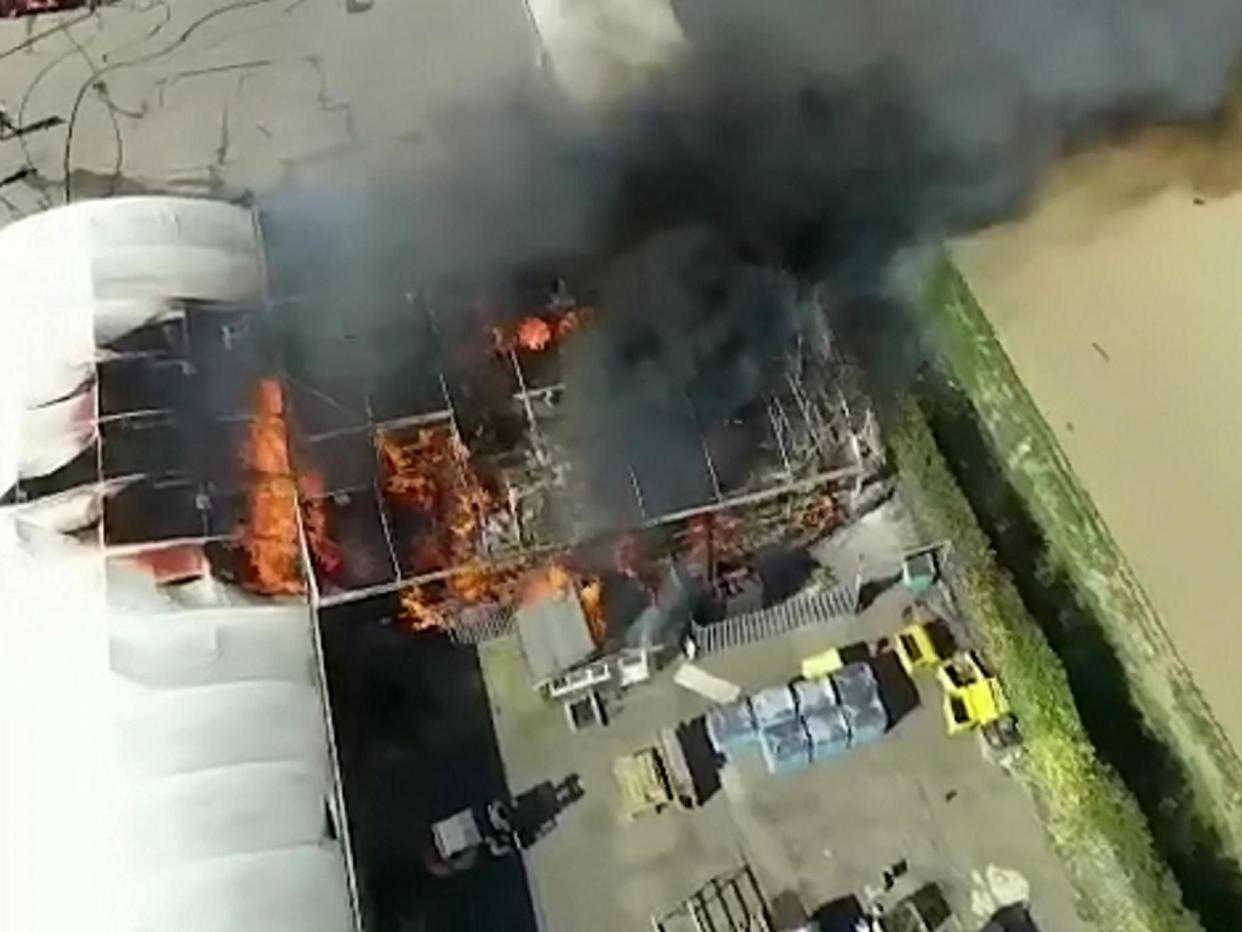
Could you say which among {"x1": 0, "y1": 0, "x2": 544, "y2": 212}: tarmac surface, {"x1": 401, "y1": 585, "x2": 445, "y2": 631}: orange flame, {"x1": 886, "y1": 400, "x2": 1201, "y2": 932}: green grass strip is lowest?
{"x1": 886, "y1": 400, "x2": 1201, "y2": 932}: green grass strip

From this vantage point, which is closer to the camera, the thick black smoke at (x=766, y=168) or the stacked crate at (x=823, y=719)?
the stacked crate at (x=823, y=719)

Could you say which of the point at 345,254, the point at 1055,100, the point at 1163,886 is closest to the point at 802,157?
the point at 1055,100

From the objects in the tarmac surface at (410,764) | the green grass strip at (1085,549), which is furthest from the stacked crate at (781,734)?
the green grass strip at (1085,549)

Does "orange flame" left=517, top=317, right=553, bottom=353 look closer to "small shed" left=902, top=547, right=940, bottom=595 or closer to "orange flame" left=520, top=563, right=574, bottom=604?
"orange flame" left=520, top=563, right=574, bottom=604

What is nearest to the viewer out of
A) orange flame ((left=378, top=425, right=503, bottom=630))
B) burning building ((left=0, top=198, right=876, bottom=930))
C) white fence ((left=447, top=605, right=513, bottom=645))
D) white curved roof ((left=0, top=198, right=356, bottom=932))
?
white curved roof ((left=0, top=198, right=356, bottom=932))

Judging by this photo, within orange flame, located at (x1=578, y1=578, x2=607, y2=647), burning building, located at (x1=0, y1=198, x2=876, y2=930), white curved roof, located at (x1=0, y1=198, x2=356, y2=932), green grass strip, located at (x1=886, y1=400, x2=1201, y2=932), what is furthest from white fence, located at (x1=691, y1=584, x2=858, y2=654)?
white curved roof, located at (x1=0, y1=198, x2=356, y2=932)

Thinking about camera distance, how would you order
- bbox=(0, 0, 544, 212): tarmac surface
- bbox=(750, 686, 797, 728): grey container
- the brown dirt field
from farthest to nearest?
bbox=(0, 0, 544, 212): tarmac surface
the brown dirt field
bbox=(750, 686, 797, 728): grey container

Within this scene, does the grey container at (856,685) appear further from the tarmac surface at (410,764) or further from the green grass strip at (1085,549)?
the tarmac surface at (410,764)
